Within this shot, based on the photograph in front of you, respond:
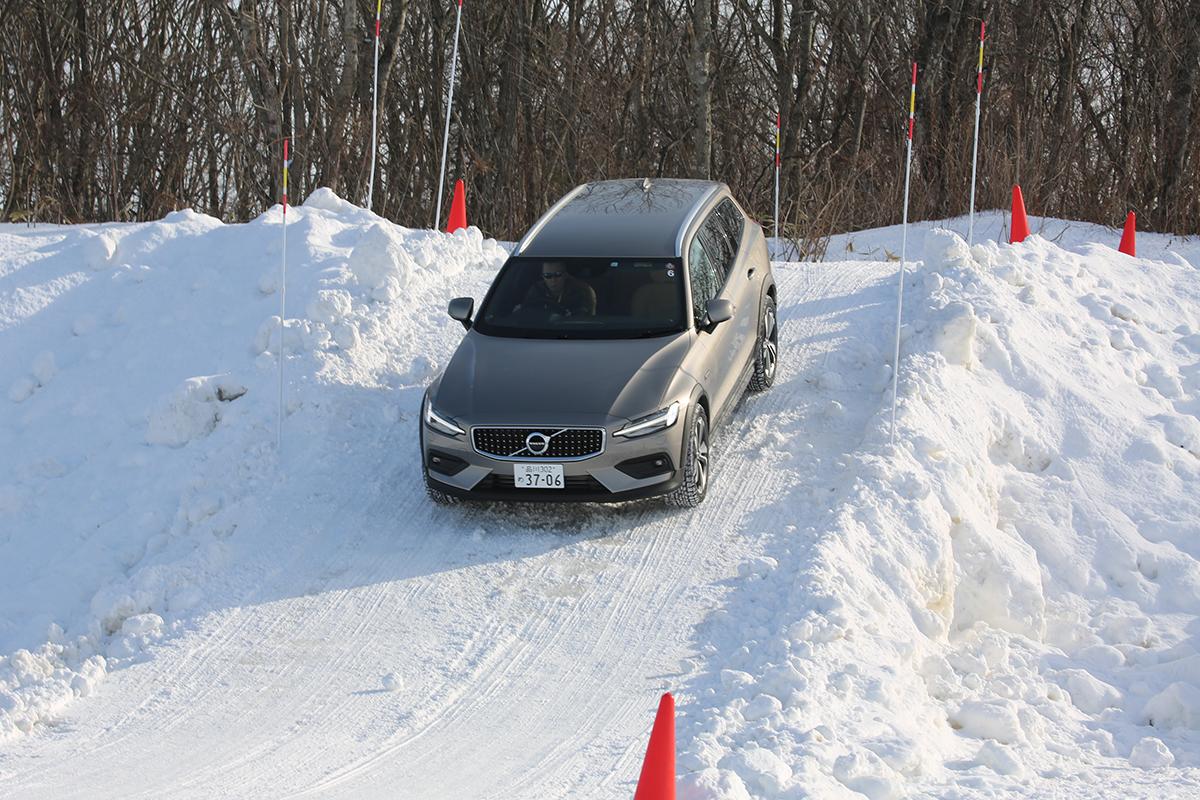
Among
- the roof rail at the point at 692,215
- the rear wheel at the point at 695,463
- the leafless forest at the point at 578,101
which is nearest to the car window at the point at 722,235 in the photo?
the roof rail at the point at 692,215

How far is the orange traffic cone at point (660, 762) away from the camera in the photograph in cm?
623

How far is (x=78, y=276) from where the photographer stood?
544 inches

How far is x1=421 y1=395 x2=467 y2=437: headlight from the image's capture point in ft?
33.0

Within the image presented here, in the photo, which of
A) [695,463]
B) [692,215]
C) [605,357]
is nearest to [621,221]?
[692,215]

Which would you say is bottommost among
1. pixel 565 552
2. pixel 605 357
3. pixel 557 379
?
pixel 565 552

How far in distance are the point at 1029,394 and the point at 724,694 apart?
528cm

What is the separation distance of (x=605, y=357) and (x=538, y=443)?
932 millimetres

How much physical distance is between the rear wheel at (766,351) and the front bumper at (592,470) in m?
2.40

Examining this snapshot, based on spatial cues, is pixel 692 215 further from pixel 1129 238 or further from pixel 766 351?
pixel 1129 238

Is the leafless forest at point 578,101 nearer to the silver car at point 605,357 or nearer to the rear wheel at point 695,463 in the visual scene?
the silver car at point 605,357

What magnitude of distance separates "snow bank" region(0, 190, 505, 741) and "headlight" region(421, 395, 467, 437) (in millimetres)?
1522

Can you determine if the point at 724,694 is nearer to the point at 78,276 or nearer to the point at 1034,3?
the point at 78,276

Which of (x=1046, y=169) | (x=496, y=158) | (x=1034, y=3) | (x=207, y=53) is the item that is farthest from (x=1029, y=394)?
(x=207, y=53)

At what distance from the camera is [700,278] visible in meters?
11.2
